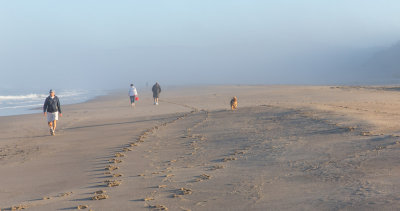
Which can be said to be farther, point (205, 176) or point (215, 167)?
point (215, 167)

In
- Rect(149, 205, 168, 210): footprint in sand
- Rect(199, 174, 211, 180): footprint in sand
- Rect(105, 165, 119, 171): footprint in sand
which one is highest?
Rect(199, 174, 211, 180): footprint in sand

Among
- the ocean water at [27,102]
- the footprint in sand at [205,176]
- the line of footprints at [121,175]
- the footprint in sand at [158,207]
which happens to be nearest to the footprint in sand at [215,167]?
the line of footprints at [121,175]

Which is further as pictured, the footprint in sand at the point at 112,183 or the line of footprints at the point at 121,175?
the footprint in sand at the point at 112,183

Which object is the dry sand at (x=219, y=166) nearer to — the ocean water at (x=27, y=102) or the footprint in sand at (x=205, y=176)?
the footprint in sand at (x=205, y=176)

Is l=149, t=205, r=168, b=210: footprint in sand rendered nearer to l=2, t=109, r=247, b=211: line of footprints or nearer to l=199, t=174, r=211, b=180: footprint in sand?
l=2, t=109, r=247, b=211: line of footprints

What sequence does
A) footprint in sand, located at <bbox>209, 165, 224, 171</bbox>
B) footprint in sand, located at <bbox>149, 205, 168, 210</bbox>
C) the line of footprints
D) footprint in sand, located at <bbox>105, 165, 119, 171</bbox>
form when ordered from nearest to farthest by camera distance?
footprint in sand, located at <bbox>149, 205, 168, 210</bbox> < the line of footprints < footprint in sand, located at <bbox>209, 165, 224, 171</bbox> < footprint in sand, located at <bbox>105, 165, 119, 171</bbox>

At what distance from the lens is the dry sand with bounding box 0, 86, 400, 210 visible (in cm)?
643

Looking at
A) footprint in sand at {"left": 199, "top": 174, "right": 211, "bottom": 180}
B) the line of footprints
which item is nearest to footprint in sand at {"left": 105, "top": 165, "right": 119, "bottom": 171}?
the line of footprints

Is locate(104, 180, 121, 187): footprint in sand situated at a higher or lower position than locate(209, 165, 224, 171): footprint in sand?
lower

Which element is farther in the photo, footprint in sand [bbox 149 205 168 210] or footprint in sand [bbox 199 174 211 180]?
footprint in sand [bbox 199 174 211 180]

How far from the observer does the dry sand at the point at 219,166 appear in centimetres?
643

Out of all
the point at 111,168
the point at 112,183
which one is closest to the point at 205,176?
the point at 112,183

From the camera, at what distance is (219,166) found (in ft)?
29.5

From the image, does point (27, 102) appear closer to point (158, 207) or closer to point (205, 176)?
point (205, 176)
